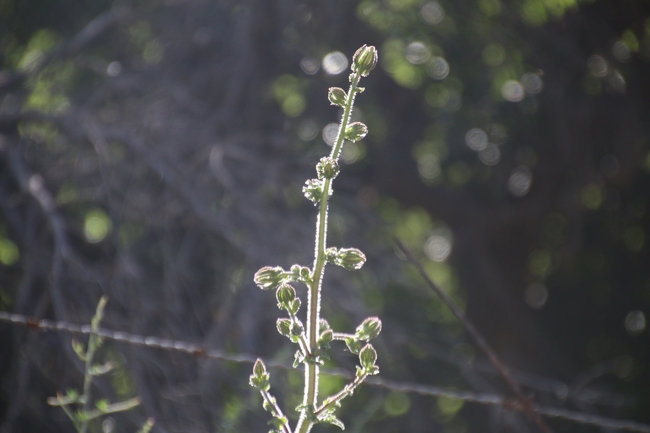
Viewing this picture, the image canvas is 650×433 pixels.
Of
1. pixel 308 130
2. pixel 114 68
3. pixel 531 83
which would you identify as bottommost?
pixel 531 83

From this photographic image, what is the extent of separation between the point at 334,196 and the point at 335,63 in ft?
4.30

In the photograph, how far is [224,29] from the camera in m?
4.13

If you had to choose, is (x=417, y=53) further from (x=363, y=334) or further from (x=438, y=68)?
(x=363, y=334)

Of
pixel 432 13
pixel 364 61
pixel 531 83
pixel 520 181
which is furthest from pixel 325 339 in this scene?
pixel 520 181

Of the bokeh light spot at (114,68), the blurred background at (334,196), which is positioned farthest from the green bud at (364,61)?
the bokeh light spot at (114,68)

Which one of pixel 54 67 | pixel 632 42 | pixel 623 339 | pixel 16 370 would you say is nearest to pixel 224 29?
pixel 54 67

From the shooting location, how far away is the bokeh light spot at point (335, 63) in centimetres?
424

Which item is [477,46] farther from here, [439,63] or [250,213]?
[250,213]

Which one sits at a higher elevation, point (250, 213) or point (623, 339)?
point (250, 213)

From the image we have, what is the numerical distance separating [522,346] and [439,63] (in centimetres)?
296

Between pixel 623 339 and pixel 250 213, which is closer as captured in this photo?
pixel 250 213

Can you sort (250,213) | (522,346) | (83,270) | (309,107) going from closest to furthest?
(83,270) < (250,213) < (309,107) < (522,346)

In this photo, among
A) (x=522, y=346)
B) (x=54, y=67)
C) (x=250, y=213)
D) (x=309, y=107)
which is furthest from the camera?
(x=522, y=346)

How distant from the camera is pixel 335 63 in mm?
4324
